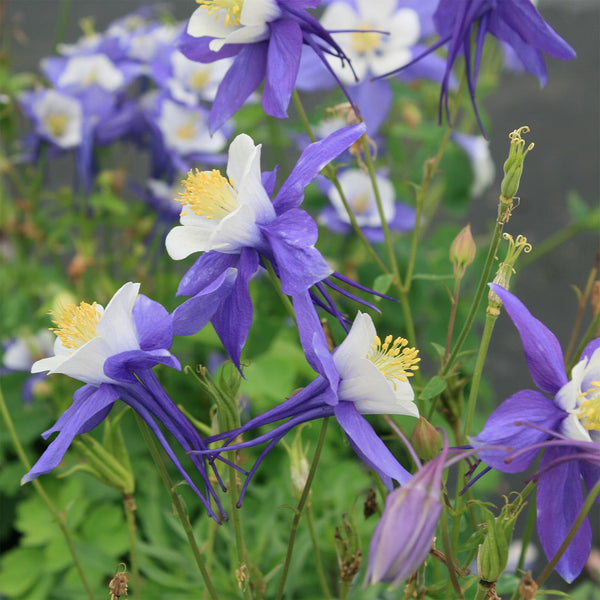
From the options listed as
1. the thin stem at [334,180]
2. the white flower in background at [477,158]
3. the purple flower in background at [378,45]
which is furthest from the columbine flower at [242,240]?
the white flower in background at [477,158]

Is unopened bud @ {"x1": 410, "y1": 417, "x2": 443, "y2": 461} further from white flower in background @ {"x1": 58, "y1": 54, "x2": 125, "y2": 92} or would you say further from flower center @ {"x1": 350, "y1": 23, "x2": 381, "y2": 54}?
white flower in background @ {"x1": 58, "y1": 54, "x2": 125, "y2": 92}

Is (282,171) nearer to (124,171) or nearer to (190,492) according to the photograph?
(124,171)

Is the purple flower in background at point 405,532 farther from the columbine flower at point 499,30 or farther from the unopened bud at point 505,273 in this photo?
the columbine flower at point 499,30

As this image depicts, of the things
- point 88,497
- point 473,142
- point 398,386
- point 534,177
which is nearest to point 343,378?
point 398,386

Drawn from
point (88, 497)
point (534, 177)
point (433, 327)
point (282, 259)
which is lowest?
point (534, 177)

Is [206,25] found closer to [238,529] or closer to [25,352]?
[238,529]

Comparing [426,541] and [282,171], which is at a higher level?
[426,541]
